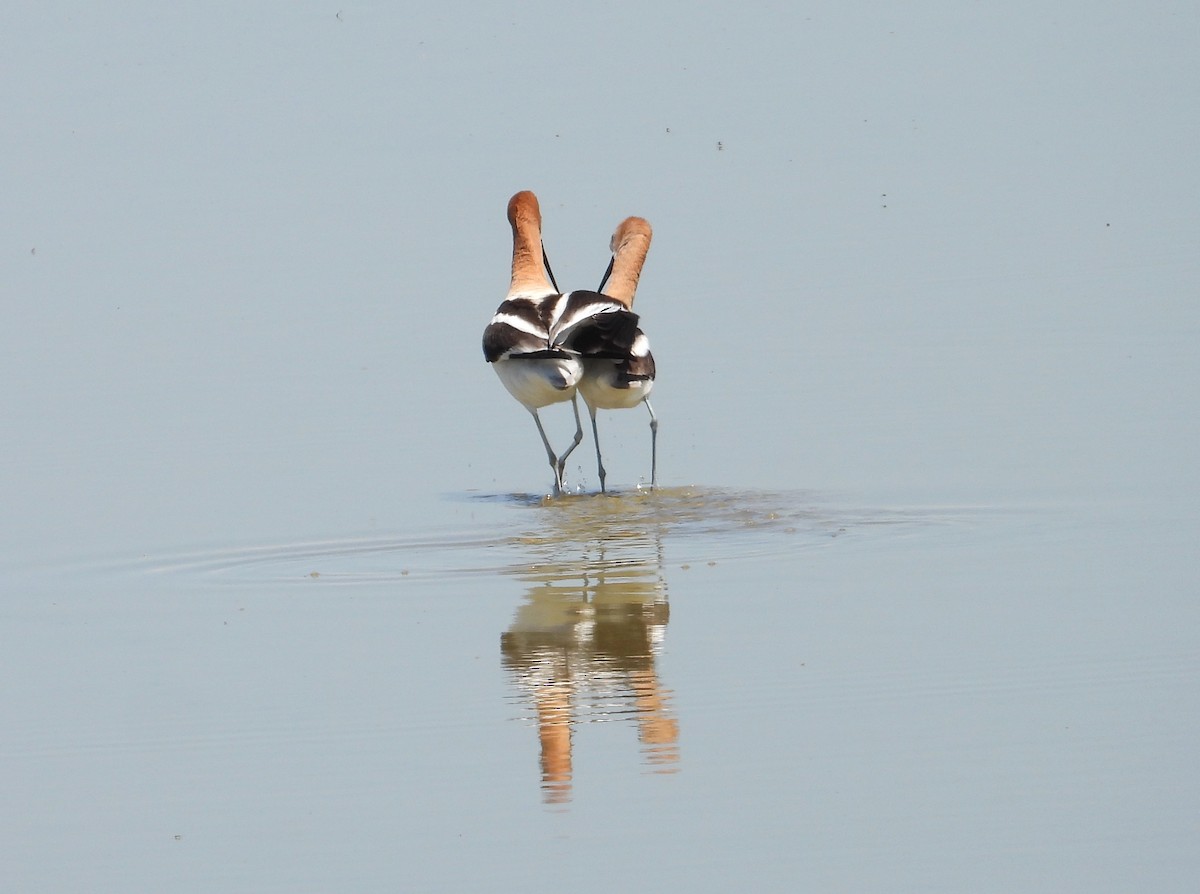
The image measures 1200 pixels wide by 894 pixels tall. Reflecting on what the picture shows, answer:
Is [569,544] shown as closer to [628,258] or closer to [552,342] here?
[552,342]

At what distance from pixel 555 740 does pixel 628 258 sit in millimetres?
7342

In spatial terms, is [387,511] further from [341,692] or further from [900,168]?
[900,168]

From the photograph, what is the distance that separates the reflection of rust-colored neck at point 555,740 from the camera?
6.50 metres

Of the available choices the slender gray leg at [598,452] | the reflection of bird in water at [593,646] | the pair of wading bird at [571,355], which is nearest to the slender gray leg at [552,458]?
the pair of wading bird at [571,355]

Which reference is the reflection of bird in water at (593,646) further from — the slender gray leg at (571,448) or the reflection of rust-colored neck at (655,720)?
the slender gray leg at (571,448)

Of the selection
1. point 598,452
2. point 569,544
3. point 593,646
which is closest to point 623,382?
point 598,452

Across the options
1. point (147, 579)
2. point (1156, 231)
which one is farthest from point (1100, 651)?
point (1156, 231)

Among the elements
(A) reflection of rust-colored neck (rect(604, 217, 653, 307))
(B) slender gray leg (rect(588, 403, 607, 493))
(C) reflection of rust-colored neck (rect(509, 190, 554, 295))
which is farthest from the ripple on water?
(A) reflection of rust-colored neck (rect(604, 217, 653, 307))

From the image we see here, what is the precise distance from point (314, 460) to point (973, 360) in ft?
13.3

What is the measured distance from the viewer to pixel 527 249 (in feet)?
45.5

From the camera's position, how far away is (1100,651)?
304 inches

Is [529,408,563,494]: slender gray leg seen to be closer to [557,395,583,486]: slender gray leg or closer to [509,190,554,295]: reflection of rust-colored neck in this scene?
[557,395,583,486]: slender gray leg

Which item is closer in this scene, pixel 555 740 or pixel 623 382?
pixel 555 740

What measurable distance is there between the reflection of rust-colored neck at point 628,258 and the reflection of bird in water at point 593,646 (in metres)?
3.45
